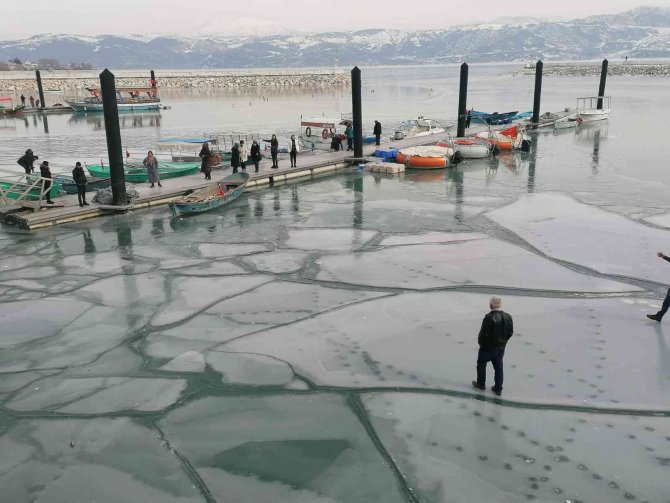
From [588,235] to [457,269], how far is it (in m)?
4.49

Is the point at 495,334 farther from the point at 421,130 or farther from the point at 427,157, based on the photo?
the point at 421,130

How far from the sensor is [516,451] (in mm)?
6402

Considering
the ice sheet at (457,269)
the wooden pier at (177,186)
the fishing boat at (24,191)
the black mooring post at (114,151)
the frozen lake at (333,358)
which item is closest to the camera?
the frozen lake at (333,358)

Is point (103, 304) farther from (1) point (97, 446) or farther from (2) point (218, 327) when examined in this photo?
(1) point (97, 446)

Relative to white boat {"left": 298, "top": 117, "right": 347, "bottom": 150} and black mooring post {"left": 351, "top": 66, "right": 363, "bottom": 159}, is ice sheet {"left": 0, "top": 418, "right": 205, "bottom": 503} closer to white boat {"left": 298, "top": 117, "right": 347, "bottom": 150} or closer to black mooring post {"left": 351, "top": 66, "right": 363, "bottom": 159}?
black mooring post {"left": 351, "top": 66, "right": 363, "bottom": 159}

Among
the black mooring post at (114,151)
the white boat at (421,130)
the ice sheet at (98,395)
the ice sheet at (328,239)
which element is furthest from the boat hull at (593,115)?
the ice sheet at (98,395)

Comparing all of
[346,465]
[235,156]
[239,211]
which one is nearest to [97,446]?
[346,465]

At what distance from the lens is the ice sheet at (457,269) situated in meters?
11.5

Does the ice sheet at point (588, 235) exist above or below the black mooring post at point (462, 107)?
below

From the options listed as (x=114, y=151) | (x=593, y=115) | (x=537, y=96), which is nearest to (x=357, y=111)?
(x=114, y=151)

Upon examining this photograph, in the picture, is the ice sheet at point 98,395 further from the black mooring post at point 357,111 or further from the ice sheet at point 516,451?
the black mooring post at point 357,111

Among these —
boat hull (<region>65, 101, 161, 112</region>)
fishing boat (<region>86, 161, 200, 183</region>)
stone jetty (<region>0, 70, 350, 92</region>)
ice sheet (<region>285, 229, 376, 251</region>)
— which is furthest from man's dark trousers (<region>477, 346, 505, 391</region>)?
stone jetty (<region>0, 70, 350, 92</region>)

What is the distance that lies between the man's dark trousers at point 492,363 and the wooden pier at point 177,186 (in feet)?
44.1

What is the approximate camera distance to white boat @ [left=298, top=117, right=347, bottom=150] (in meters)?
32.0
